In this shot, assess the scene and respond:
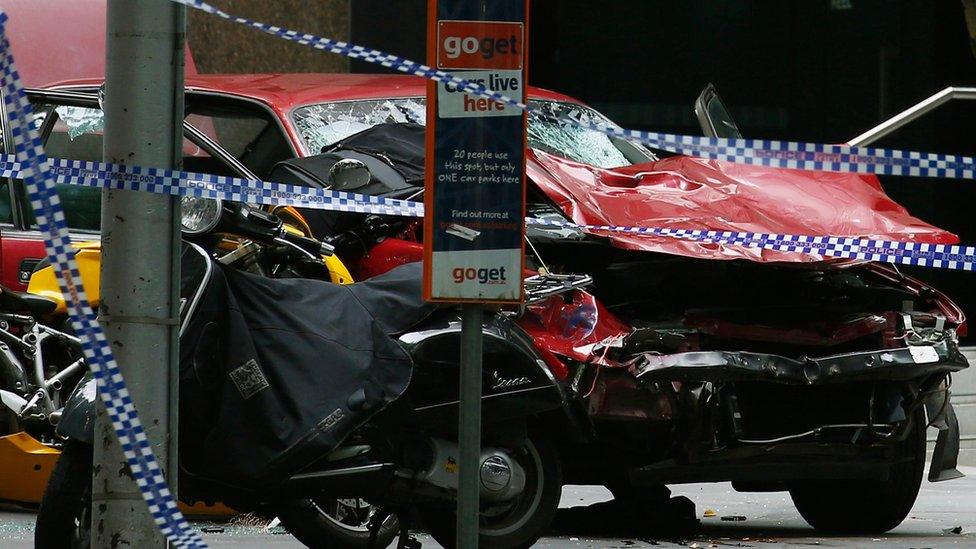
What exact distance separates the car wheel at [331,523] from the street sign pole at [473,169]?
1745mm

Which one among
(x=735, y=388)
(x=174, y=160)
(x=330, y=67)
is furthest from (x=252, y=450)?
(x=330, y=67)

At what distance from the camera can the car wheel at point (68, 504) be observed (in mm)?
5516

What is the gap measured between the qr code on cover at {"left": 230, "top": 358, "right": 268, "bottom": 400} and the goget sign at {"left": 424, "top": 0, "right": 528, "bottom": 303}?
4.74ft

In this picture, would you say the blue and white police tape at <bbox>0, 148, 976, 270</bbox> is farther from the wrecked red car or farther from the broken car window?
the broken car window

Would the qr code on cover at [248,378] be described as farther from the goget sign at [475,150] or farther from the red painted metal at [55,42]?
the red painted metal at [55,42]

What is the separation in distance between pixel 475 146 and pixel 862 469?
10.7 feet

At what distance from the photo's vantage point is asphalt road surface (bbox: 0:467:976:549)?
7129 mm

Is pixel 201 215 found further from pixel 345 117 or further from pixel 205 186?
pixel 345 117

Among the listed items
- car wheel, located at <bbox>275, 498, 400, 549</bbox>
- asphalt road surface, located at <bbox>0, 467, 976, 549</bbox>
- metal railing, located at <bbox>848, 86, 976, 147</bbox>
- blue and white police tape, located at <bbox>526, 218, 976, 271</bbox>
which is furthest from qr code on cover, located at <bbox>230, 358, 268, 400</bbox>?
metal railing, located at <bbox>848, 86, 976, 147</bbox>

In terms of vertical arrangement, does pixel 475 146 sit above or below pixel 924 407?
above

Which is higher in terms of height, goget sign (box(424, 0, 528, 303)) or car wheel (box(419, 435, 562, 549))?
goget sign (box(424, 0, 528, 303))

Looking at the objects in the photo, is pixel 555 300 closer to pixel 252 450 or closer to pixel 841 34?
pixel 252 450

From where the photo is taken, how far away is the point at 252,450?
5594mm

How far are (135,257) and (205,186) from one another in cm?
63
